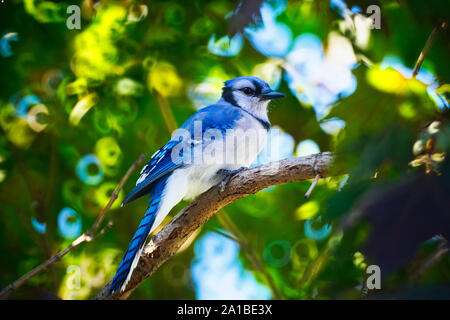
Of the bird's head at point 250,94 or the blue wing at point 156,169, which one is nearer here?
the blue wing at point 156,169

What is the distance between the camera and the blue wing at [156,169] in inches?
67.5

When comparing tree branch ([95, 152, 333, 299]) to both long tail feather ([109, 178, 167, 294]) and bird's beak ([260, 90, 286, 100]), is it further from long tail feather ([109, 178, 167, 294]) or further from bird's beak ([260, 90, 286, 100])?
bird's beak ([260, 90, 286, 100])

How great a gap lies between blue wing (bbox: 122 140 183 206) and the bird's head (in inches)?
19.4

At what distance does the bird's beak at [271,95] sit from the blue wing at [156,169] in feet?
1.68

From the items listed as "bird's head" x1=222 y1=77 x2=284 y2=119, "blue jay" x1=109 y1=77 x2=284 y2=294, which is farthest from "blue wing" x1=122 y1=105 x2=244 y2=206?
"bird's head" x1=222 y1=77 x2=284 y2=119

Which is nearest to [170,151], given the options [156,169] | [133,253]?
[156,169]

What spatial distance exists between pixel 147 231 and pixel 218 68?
1140mm

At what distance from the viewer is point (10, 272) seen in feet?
7.22

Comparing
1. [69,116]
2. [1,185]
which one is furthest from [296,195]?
[1,185]

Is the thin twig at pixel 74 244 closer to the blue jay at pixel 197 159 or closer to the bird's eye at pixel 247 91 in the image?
the blue jay at pixel 197 159

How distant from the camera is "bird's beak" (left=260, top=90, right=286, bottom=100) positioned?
6.90ft

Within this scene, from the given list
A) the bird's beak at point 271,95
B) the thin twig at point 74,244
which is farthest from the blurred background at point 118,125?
the thin twig at point 74,244

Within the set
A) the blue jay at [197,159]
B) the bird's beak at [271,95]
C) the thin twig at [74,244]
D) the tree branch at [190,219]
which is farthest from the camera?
the bird's beak at [271,95]

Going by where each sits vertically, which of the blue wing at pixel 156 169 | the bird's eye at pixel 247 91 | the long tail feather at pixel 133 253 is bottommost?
the long tail feather at pixel 133 253
